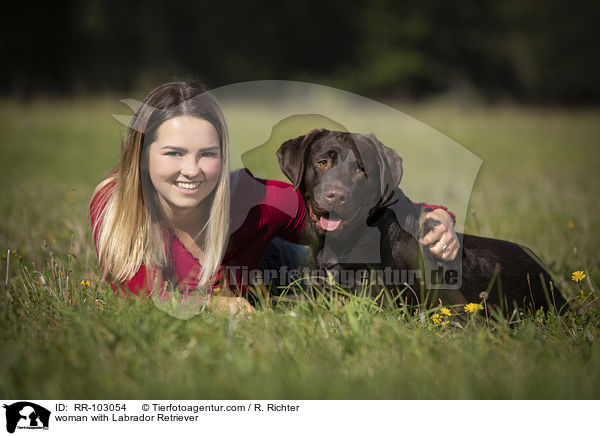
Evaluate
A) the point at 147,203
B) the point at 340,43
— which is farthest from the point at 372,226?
the point at 340,43

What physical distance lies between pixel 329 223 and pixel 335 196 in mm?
253

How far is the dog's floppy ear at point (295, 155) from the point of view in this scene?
3.04 meters

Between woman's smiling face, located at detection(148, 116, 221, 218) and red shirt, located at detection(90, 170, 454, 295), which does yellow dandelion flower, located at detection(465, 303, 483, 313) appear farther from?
woman's smiling face, located at detection(148, 116, 221, 218)

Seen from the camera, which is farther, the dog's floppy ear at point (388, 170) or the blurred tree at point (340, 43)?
the blurred tree at point (340, 43)

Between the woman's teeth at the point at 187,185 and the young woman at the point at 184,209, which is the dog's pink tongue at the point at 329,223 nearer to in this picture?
the young woman at the point at 184,209

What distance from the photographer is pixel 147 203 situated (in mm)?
3139

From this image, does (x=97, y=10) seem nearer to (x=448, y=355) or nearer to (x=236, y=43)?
(x=236, y=43)

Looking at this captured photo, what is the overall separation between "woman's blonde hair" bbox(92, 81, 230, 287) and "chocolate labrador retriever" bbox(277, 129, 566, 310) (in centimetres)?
48

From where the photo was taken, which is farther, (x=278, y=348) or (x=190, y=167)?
(x=190, y=167)

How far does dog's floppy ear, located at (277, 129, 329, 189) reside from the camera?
120 inches
